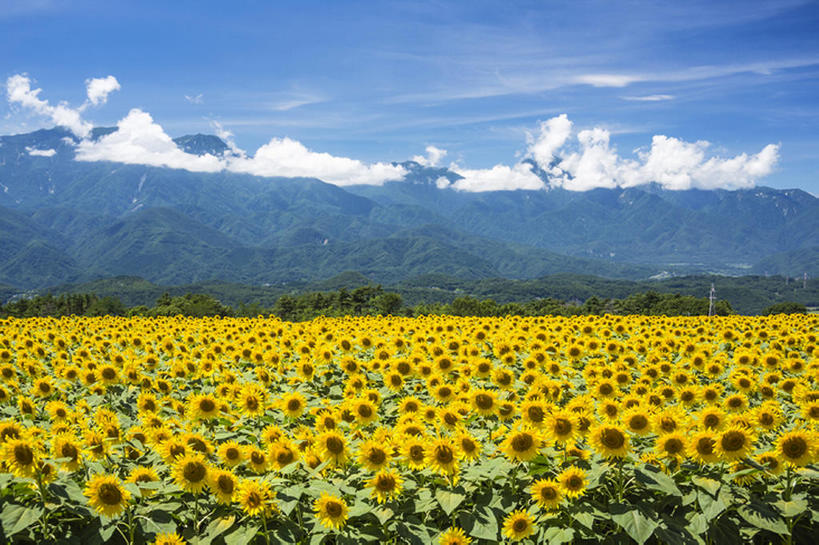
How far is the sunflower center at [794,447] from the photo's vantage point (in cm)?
479

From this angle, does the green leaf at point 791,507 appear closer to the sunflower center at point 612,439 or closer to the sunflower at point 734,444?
the sunflower at point 734,444

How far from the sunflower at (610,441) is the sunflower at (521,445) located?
1.83ft

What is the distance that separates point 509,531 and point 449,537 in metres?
0.57

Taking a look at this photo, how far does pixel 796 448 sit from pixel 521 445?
2.63 m

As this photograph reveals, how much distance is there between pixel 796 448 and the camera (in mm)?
4844

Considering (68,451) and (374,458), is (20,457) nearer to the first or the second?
(68,451)

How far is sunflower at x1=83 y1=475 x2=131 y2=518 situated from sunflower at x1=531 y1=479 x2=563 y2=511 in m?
3.69

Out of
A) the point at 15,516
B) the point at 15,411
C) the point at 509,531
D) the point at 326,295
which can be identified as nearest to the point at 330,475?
the point at 509,531

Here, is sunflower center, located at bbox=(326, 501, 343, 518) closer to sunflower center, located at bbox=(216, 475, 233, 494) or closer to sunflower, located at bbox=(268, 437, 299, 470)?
sunflower, located at bbox=(268, 437, 299, 470)

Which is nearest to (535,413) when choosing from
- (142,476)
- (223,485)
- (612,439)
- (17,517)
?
(612,439)

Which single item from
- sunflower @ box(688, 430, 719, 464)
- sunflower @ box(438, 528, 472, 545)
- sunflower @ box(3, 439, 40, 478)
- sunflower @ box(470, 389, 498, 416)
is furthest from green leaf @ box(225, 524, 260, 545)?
sunflower @ box(688, 430, 719, 464)

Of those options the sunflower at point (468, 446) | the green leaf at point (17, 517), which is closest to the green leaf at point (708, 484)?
the sunflower at point (468, 446)

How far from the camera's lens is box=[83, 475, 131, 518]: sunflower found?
4.32 m

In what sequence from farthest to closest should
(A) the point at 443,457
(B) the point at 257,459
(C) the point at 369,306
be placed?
1. (C) the point at 369,306
2. (B) the point at 257,459
3. (A) the point at 443,457
